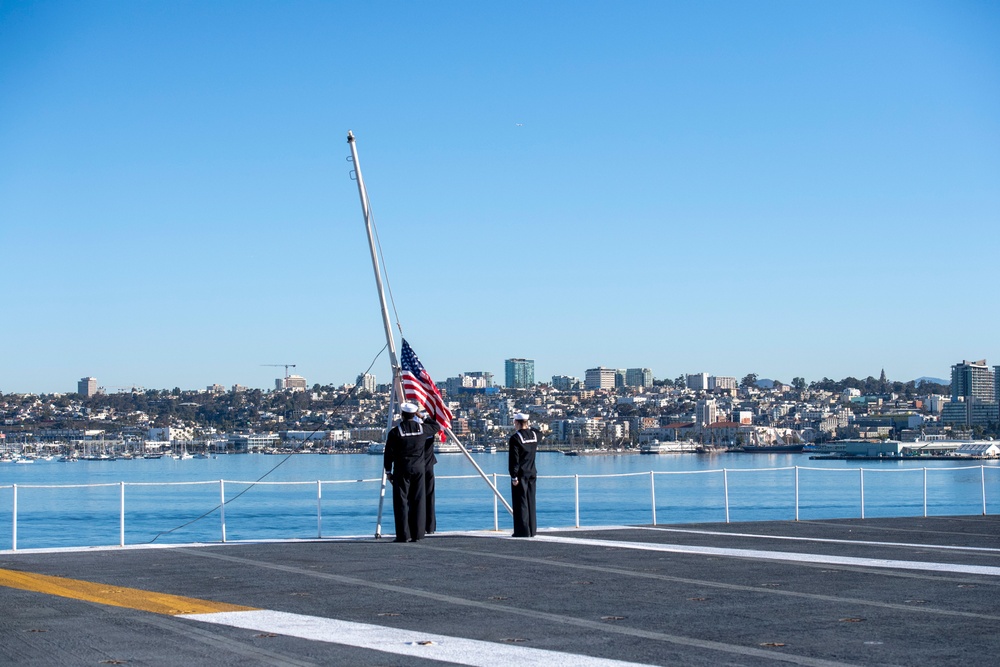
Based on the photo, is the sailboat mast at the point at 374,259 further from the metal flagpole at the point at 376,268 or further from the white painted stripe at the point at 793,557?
the white painted stripe at the point at 793,557

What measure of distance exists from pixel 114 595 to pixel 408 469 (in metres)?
4.92

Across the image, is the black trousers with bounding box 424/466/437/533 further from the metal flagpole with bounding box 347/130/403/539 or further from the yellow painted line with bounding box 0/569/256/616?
the yellow painted line with bounding box 0/569/256/616

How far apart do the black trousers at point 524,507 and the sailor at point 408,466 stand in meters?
1.16

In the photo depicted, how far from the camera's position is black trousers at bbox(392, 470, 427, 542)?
1329 cm

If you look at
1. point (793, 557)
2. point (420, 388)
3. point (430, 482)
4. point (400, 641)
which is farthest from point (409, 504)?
point (400, 641)

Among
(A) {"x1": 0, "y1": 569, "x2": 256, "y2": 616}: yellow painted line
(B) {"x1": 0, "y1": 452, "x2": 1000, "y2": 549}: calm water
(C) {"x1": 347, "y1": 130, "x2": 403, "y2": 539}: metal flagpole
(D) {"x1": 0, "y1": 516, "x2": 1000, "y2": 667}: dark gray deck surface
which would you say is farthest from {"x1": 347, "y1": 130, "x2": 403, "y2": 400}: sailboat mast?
(B) {"x1": 0, "y1": 452, "x2": 1000, "y2": 549}: calm water

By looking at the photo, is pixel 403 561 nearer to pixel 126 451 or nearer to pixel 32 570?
pixel 32 570

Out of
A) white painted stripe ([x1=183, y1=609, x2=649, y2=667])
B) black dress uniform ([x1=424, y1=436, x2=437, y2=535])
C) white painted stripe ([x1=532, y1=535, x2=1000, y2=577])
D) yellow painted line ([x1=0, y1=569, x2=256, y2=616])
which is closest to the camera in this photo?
white painted stripe ([x1=183, y1=609, x2=649, y2=667])

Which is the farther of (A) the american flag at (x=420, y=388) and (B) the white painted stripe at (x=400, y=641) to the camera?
(A) the american flag at (x=420, y=388)

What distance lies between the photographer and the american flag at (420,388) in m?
15.1

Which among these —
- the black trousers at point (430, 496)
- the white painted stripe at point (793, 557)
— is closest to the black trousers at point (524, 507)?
the white painted stripe at point (793, 557)

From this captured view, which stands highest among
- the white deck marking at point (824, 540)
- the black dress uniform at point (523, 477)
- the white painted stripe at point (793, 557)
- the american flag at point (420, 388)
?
the american flag at point (420, 388)

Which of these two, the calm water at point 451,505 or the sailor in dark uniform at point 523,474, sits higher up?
the sailor in dark uniform at point 523,474

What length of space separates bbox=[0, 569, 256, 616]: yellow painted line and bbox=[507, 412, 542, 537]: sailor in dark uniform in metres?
5.61
